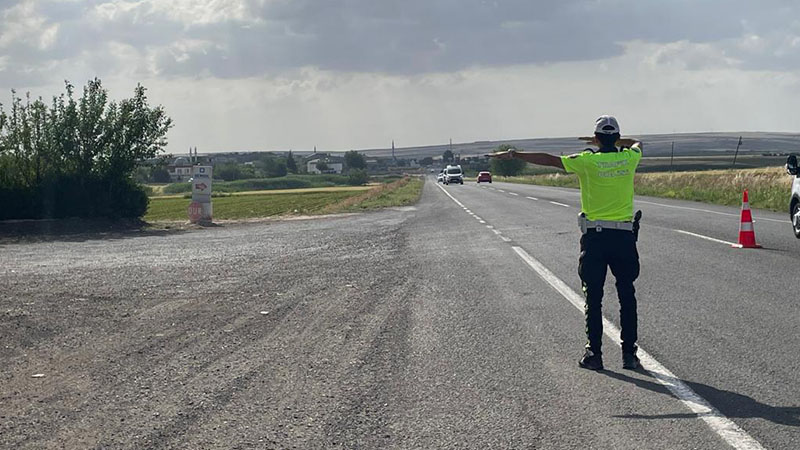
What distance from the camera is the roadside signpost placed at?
Answer: 3238 cm

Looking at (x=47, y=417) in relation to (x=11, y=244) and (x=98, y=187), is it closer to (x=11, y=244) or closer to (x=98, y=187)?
(x=11, y=244)

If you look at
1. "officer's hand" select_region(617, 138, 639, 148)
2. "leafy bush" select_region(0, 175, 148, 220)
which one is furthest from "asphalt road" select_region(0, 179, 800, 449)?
"leafy bush" select_region(0, 175, 148, 220)

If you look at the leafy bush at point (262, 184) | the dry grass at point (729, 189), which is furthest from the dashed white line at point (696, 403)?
the leafy bush at point (262, 184)

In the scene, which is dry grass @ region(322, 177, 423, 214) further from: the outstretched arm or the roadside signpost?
the outstretched arm

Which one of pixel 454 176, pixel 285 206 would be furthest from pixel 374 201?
pixel 454 176

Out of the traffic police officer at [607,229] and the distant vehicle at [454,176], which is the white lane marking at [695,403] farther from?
the distant vehicle at [454,176]

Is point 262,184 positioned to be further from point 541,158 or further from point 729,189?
point 541,158

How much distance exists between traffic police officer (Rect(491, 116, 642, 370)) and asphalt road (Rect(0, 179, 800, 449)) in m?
0.34

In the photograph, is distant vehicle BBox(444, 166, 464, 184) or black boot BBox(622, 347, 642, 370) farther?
distant vehicle BBox(444, 166, 464, 184)

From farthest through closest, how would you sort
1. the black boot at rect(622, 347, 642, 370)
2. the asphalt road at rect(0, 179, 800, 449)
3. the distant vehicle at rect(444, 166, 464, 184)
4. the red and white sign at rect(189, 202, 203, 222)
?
the distant vehicle at rect(444, 166, 464, 184), the red and white sign at rect(189, 202, 203, 222), the black boot at rect(622, 347, 642, 370), the asphalt road at rect(0, 179, 800, 449)

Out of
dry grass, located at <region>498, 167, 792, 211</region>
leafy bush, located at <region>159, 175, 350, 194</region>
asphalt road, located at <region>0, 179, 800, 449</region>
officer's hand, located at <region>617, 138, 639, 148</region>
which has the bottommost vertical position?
leafy bush, located at <region>159, 175, 350, 194</region>

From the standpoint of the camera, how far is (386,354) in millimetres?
8039

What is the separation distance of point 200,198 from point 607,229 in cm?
2638

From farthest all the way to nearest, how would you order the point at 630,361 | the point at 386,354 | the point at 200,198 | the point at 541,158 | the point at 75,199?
the point at 200,198, the point at 75,199, the point at 541,158, the point at 386,354, the point at 630,361
